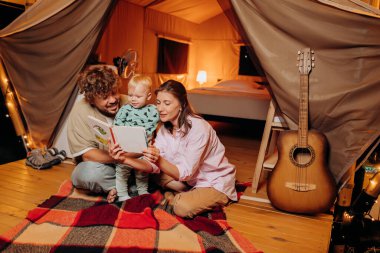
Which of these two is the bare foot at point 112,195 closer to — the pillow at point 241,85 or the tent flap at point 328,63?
the tent flap at point 328,63

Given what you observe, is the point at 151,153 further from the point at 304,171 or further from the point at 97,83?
the point at 304,171

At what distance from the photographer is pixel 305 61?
7.30 ft

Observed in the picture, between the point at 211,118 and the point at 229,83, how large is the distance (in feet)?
2.60

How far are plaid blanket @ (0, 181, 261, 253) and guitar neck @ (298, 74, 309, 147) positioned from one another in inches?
27.6

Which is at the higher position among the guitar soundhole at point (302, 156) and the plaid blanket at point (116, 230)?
the guitar soundhole at point (302, 156)

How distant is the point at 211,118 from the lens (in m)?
5.31

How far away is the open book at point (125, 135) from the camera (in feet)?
5.87

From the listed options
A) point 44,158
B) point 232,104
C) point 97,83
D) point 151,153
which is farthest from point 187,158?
point 232,104

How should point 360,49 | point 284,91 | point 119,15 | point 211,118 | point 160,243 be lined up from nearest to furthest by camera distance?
point 160,243, point 360,49, point 284,91, point 119,15, point 211,118

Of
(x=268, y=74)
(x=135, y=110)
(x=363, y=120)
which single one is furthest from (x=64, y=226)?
(x=363, y=120)

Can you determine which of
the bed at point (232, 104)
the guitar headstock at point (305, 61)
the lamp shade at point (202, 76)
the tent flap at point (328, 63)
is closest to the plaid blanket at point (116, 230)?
the tent flap at point (328, 63)

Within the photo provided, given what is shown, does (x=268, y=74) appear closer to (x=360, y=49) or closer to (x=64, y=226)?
(x=360, y=49)

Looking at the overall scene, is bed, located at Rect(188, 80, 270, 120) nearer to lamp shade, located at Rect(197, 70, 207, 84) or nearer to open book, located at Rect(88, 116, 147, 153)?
lamp shade, located at Rect(197, 70, 207, 84)

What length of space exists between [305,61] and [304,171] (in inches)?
27.7
